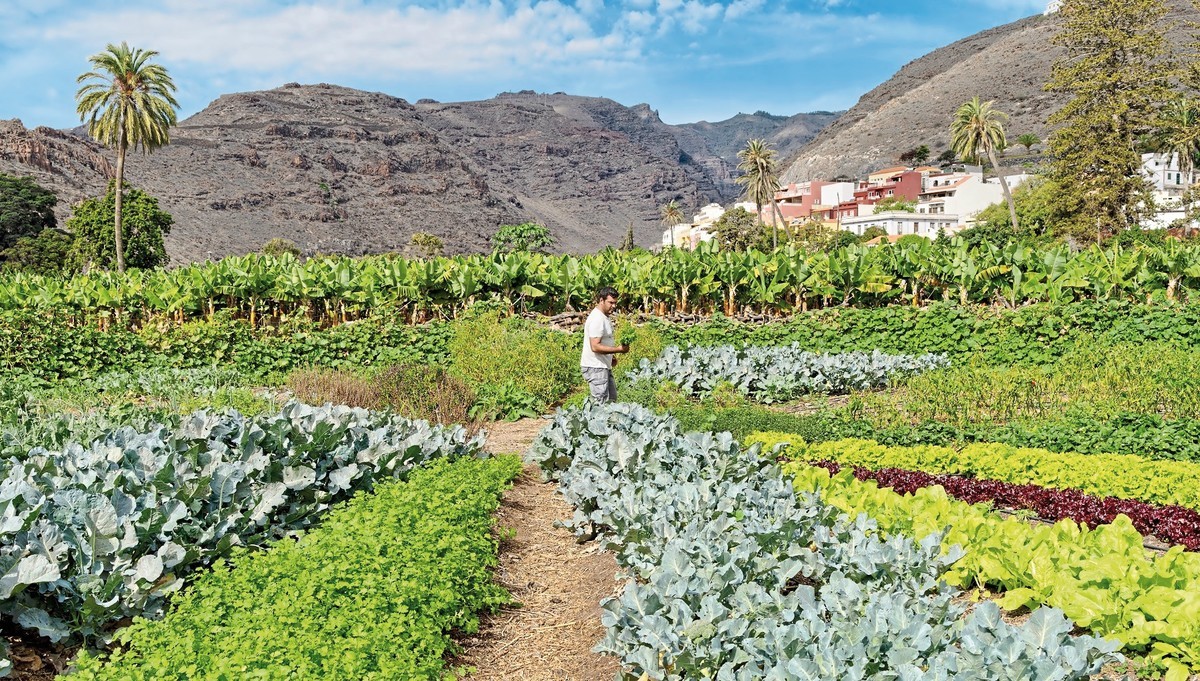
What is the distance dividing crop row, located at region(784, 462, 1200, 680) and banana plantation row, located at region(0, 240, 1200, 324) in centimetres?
1182

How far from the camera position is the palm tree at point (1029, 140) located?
91.0 meters

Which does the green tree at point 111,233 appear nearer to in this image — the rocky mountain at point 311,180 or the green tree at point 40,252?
the green tree at point 40,252

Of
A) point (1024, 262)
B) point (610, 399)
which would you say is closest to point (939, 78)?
point (1024, 262)

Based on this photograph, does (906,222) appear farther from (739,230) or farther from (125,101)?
(125,101)

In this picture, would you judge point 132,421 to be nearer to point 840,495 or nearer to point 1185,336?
point 840,495

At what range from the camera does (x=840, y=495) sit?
16.4 feet

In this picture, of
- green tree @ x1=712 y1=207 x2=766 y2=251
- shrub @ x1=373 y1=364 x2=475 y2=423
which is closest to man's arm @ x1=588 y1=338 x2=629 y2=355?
shrub @ x1=373 y1=364 x2=475 y2=423

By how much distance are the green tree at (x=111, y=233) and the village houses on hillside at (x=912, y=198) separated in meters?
41.2

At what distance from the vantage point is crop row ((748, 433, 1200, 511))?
239 inches

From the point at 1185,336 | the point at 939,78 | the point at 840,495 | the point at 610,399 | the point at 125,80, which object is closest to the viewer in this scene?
the point at 840,495

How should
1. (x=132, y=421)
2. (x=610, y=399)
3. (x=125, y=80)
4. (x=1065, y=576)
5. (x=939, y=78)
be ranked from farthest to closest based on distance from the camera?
(x=939, y=78) < (x=125, y=80) < (x=610, y=399) < (x=132, y=421) < (x=1065, y=576)

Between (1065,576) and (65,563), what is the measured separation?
15.0ft

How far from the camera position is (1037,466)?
21.5 ft

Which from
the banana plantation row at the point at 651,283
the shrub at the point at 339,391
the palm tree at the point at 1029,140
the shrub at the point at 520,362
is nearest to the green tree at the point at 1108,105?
the banana plantation row at the point at 651,283
